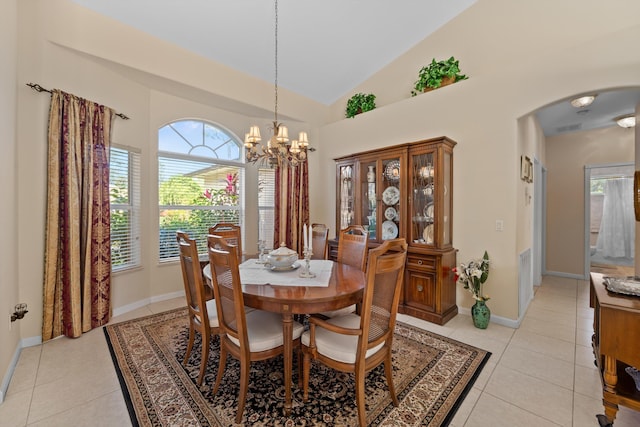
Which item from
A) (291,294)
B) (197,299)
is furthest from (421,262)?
(197,299)

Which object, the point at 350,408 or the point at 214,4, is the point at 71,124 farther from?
the point at 350,408

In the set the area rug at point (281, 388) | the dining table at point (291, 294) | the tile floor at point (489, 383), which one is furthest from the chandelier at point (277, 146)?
the tile floor at point (489, 383)

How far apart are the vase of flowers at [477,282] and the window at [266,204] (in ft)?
9.97

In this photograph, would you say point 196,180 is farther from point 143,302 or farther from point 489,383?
point 489,383

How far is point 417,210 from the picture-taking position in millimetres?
3359

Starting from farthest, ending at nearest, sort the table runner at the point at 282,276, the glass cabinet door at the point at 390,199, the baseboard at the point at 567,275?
the baseboard at the point at 567,275, the glass cabinet door at the point at 390,199, the table runner at the point at 282,276

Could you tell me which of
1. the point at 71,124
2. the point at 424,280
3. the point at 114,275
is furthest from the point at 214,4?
the point at 424,280

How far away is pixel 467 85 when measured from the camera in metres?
3.20

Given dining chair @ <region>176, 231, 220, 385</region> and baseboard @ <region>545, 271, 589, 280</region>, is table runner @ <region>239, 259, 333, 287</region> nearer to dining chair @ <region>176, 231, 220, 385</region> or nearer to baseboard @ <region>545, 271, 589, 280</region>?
dining chair @ <region>176, 231, 220, 385</region>

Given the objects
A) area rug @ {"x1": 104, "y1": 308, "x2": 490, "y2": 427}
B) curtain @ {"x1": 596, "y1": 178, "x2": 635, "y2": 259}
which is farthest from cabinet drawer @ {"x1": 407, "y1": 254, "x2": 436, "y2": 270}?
curtain @ {"x1": 596, "y1": 178, "x2": 635, "y2": 259}

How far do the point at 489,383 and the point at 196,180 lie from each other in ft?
13.7

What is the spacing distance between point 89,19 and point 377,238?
4013 millimetres

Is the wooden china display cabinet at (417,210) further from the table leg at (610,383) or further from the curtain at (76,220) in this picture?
the curtain at (76,220)

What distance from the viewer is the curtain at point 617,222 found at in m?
6.02
